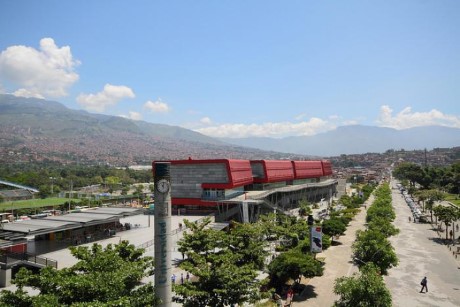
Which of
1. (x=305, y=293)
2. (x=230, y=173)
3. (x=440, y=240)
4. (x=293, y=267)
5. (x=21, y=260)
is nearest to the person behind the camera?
(x=293, y=267)

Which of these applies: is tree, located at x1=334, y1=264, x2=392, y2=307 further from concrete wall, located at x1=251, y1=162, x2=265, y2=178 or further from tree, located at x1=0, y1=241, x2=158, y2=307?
concrete wall, located at x1=251, y1=162, x2=265, y2=178

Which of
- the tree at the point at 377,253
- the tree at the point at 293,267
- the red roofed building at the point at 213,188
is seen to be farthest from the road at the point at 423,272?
the red roofed building at the point at 213,188

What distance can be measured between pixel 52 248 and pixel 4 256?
343 inches

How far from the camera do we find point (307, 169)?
3836 inches

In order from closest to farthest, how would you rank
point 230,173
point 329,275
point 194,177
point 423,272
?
point 329,275 → point 423,272 → point 230,173 → point 194,177

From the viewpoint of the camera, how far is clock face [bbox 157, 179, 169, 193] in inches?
771

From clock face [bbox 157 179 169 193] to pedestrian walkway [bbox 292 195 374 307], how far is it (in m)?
14.4

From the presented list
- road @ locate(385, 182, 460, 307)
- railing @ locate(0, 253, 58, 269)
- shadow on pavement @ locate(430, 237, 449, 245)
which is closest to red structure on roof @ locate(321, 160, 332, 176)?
road @ locate(385, 182, 460, 307)

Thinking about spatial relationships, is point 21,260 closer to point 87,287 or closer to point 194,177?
point 87,287

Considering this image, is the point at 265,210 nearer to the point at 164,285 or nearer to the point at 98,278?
the point at 164,285

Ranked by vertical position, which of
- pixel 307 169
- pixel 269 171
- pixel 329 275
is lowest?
pixel 329 275

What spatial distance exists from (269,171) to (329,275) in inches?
1571

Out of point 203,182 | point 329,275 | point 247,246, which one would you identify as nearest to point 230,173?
point 203,182

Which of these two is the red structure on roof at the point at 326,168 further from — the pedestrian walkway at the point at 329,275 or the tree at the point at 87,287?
the tree at the point at 87,287
